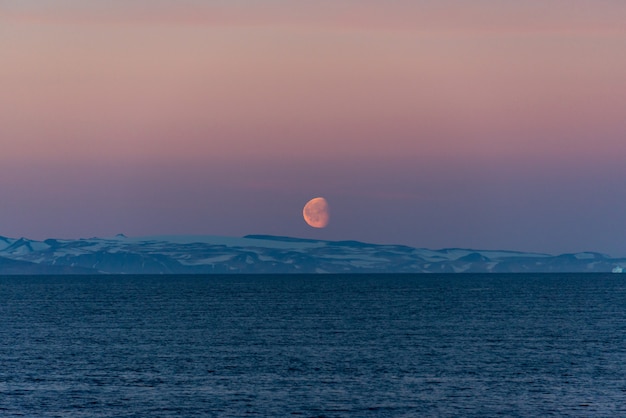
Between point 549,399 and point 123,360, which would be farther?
point 123,360

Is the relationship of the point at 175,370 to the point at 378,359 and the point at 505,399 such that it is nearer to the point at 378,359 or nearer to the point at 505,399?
the point at 378,359

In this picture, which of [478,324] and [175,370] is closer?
Result: [175,370]

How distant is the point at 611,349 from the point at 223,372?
141ft

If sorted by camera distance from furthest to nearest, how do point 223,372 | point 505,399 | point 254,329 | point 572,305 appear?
point 572,305, point 254,329, point 223,372, point 505,399

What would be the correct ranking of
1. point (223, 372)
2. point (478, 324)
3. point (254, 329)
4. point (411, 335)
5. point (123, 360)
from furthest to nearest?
1. point (478, 324)
2. point (254, 329)
3. point (411, 335)
4. point (123, 360)
5. point (223, 372)

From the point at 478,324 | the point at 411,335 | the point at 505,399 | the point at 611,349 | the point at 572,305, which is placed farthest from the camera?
the point at 572,305

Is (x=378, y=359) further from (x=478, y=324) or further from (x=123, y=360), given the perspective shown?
(x=478, y=324)

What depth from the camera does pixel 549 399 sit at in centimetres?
6681

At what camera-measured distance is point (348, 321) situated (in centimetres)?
14138

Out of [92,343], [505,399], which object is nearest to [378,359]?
[505,399]

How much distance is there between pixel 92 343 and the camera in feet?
349

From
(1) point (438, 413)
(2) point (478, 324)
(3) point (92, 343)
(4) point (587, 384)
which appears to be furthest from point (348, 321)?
(1) point (438, 413)

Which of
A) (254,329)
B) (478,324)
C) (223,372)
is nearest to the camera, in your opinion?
(223,372)

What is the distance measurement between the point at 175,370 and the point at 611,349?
46525 mm
